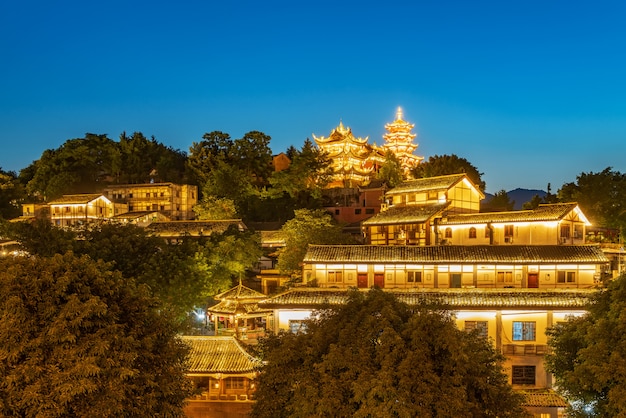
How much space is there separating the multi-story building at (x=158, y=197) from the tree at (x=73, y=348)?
40988mm

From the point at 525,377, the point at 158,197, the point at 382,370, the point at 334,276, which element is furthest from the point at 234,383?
the point at 158,197

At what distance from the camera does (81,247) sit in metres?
28.0

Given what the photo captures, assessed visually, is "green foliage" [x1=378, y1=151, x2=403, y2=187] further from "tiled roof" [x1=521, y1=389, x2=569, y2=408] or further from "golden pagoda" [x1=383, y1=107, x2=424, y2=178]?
"tiled roof" [x1=521, y1=389, x2=569, y2=408]

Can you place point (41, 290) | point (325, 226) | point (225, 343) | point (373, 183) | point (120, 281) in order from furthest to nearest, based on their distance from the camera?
point (373, 183) → point (325, 226) → point (225, 343) → point (120, 281) → point (41, 290)

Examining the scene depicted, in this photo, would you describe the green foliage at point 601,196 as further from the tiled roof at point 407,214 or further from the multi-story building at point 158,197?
the multi-story building at point 158,197

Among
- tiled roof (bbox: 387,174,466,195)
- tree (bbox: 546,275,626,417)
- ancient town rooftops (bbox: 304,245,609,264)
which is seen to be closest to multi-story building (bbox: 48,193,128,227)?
tiled roof (bbox: 387,174,466,195)

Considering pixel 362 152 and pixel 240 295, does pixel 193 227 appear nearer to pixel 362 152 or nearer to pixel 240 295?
pixel 240 295

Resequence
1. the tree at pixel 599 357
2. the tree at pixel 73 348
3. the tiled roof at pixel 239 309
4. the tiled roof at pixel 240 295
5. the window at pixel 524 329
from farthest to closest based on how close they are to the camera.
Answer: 1. the tiled roof at pixel 240 295
2. the tiled roof at pixel 239 309
3. the window at pixel 524 329
4. the tree at pixel 599 357
5. the tree at pixel 73 348

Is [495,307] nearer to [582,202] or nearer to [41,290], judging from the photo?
[41,290]

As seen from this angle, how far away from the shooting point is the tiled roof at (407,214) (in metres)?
37.4

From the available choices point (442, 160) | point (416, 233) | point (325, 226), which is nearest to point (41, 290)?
point (325, 226)

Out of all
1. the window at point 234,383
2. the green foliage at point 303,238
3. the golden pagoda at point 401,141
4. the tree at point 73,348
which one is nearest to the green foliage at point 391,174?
the golden pagoda at point 401,141

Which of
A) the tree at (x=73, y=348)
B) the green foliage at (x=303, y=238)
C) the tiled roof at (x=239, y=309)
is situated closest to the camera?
the tree at (x=73, y=348)

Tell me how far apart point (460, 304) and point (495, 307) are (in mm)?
1515
